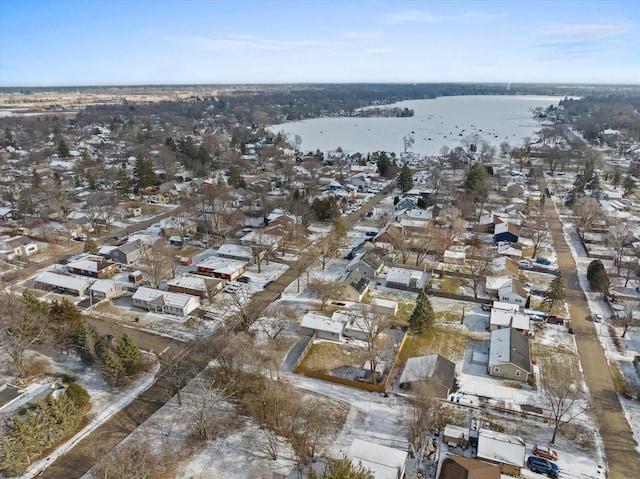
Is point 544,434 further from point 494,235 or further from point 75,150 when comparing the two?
point 75,150

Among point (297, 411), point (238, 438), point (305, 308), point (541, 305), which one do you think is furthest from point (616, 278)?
point (238, 438)

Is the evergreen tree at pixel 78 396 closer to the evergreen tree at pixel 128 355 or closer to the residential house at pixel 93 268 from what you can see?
the evergreen tree at pixel 128 355

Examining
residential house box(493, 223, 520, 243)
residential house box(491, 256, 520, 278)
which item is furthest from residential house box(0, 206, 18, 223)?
residential house box(493, 223, 520, 243)

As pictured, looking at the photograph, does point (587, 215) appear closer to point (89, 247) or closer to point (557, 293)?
point (557, 293)

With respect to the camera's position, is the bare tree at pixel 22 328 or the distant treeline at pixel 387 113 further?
the distant treeline at pixel 387 113

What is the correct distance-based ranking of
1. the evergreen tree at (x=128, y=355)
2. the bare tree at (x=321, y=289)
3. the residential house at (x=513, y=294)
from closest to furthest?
1. the evergreen tree at (x=128, y=355)
2. the residential house at (x=513, y=294)
3. the bare tree at (x=321, y=289)

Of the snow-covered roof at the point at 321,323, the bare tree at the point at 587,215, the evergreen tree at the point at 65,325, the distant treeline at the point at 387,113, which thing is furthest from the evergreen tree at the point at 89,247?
the distant treeline at the point at 387,113

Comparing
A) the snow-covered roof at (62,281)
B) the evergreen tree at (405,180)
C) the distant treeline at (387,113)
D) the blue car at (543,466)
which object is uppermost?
the distant treeline at (387,113)

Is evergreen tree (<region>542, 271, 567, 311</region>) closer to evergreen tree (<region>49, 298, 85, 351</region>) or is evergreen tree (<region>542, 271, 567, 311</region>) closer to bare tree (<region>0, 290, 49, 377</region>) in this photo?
evergreen tree (<region>49, 298, 85, 351</region>)
